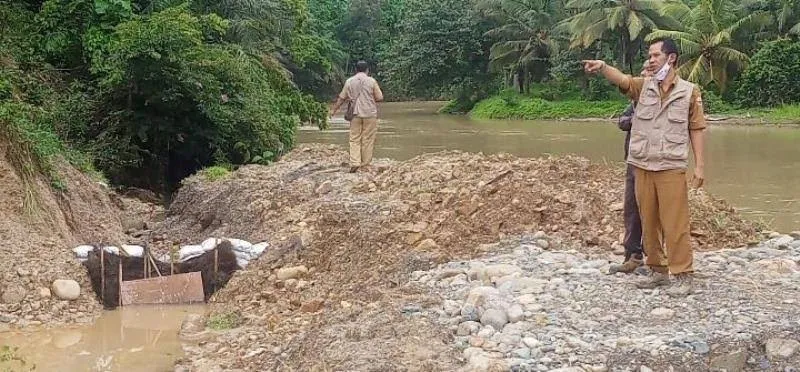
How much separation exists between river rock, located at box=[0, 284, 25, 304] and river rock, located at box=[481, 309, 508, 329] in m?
4.37

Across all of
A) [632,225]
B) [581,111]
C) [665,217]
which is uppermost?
[665,217]

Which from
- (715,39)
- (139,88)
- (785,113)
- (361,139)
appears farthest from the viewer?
(715,39)

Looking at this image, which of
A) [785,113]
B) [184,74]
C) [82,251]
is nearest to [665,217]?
[82,251]

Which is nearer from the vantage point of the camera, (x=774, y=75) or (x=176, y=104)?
(x=176, y=104)

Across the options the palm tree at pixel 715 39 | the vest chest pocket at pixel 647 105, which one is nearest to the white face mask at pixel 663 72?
the vest chest pocket at pixel 647 105

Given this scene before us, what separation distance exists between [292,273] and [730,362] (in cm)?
→ 431

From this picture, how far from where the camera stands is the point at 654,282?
18.3 feet

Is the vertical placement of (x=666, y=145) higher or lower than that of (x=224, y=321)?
higher

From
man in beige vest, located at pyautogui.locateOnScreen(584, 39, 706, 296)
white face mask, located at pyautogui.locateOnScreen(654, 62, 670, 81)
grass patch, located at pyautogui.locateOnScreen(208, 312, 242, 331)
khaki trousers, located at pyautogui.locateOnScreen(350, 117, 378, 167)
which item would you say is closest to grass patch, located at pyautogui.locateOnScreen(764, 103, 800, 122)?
khaki trousers, located at pyautogui.locateOnScreen(350, 117, 378, 167)

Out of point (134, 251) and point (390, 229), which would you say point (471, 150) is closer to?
point (390, 229)

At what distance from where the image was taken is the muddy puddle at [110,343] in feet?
21.3

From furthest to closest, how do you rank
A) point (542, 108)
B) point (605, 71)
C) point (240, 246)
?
1. point (542, 108)
2. point (240, 246)
3. point (605, 71)

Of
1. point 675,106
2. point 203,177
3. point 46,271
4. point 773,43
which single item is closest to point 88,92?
point 203,177

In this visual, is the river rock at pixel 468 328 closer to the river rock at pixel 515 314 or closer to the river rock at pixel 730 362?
the river rock at pixel 515 314
